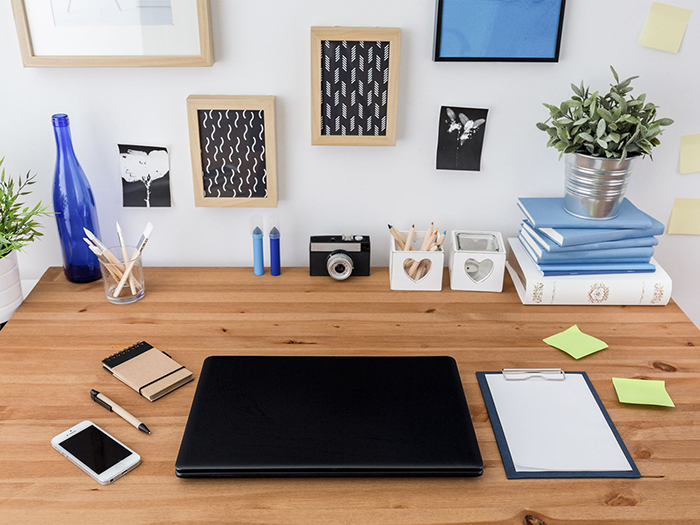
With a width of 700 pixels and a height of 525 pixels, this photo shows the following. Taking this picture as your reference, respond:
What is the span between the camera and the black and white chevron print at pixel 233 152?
1248 millimetres

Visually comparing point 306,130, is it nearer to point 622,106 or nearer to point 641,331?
point 622,106

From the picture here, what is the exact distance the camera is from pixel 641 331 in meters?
1.15

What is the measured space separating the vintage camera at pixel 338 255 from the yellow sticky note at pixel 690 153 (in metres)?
0.73

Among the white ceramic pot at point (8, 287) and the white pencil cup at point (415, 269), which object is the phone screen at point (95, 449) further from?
the white pencil cup at point (415, 269)

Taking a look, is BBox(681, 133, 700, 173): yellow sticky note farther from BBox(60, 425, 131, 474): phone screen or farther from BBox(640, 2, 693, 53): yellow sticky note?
BBox(60, 425, 131, 474): phone screen

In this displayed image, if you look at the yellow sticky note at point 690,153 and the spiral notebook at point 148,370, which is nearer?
the spiral notebook at point 148,370

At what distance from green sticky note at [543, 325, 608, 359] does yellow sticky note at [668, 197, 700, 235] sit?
466mm

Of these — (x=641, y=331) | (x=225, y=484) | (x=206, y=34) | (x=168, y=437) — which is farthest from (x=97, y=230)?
(x=641, y=331)

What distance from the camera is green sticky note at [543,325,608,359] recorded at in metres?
1.08

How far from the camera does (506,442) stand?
87 centimetres

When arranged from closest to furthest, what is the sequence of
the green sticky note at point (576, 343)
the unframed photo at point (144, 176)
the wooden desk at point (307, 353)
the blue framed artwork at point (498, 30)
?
1. the wooden desk at point (307, 353)
2. the green sticky note at point (576, 343)
3. the blue framed artwork at point (498, 30)
4. the unframed photo at point (144, 176)

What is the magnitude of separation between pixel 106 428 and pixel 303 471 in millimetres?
319

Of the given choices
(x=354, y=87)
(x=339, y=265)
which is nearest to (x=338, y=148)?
(x=354, y=87)

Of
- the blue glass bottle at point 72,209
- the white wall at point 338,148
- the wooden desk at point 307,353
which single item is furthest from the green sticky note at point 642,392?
the blue glass bottle at point 72,209
